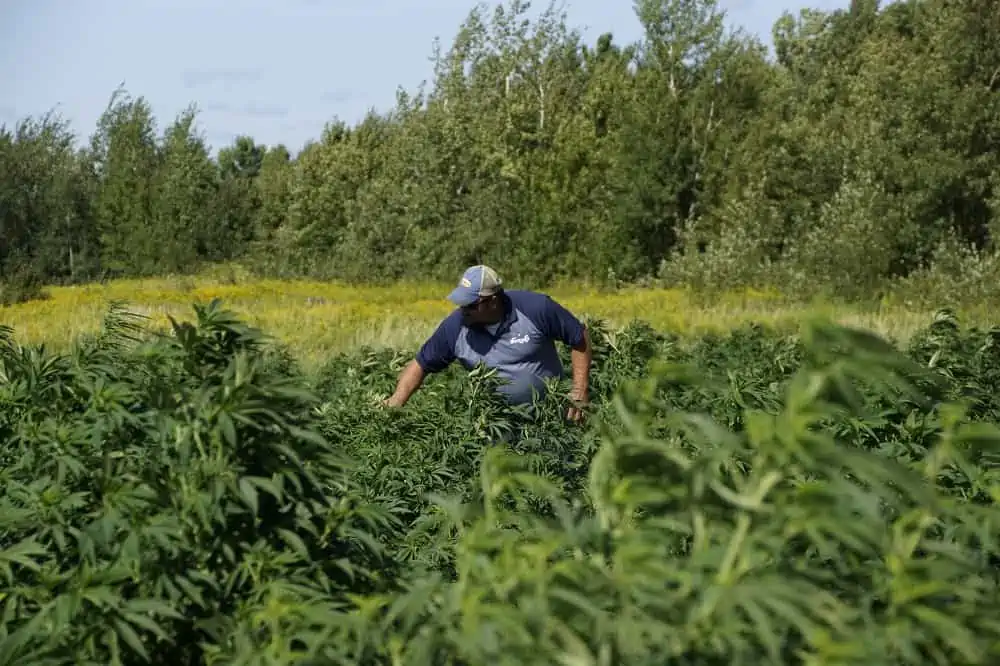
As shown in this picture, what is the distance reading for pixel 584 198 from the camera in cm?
3403

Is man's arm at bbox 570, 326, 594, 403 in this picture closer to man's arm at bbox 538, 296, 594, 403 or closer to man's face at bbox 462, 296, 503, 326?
man's arm at bbox 538, 296, 594, 403

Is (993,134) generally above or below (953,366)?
above

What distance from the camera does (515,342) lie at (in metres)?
6.82

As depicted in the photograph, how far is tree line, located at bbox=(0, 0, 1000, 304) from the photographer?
24922mm

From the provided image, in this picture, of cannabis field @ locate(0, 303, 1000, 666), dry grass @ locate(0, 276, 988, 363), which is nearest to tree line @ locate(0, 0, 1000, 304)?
dry grass @ locate(0, 276, 988, 363)

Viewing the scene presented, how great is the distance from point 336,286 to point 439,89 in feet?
34.0

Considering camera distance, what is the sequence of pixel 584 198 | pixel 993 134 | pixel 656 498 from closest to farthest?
pixel 656 498
pixel 993 134
pixel 584 198

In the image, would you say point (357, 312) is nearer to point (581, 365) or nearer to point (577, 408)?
point (581, 365)

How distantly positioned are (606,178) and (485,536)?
3257cm

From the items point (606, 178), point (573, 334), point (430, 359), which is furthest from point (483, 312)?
point (606, 178)

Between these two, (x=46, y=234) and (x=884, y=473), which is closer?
(x=884, y=473)

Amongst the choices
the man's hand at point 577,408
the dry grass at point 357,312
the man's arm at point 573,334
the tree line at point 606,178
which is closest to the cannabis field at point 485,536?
the man's hand at point 577,408


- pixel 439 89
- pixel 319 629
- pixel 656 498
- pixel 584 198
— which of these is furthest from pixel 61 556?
pixel 439 89

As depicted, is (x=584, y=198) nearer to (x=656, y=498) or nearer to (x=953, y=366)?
(x=953, y=366)
